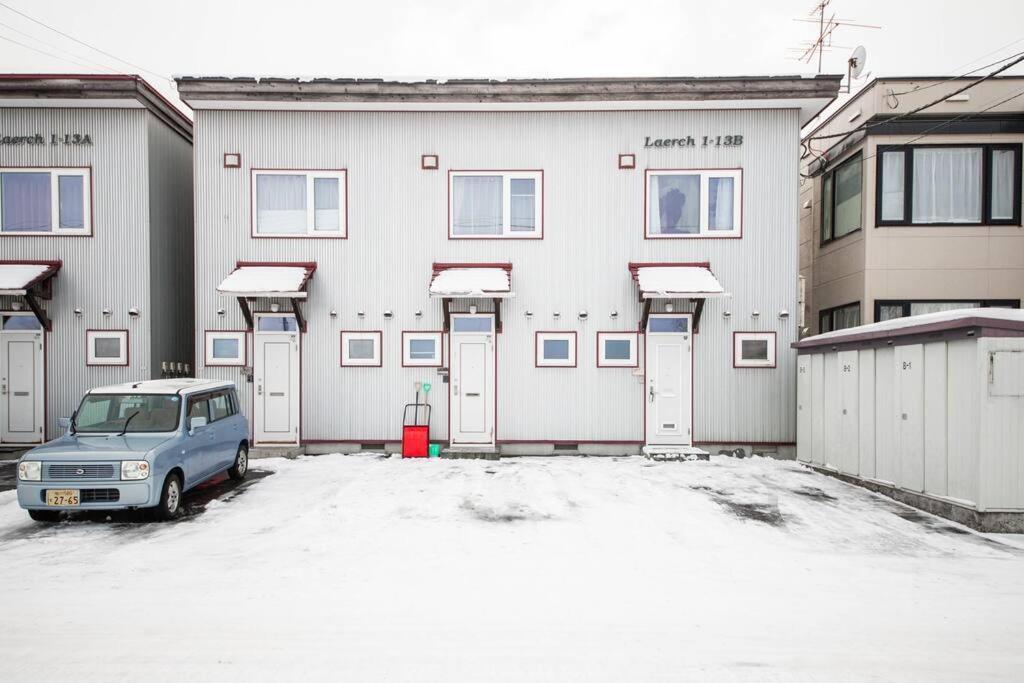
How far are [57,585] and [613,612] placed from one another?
533 cm

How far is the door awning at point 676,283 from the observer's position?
10586 mm

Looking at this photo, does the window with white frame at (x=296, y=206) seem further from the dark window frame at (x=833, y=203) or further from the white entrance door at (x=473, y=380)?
the dark window frame at (x=833, y=203)

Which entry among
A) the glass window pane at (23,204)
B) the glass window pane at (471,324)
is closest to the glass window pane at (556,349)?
the glass window pane at (471,324)

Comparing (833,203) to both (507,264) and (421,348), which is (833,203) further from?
(421,348)

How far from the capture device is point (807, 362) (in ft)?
35.2

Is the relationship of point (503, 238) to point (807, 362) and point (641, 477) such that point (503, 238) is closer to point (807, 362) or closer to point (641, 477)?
point (641, 477)

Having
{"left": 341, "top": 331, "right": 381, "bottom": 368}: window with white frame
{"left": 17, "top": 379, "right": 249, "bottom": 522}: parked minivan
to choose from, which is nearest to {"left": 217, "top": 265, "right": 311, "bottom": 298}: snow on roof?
{"left": 341, "top": 331, "right": 381, "bottom": 368}: window with white frame

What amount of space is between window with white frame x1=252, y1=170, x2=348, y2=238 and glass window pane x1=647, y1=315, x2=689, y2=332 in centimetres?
719

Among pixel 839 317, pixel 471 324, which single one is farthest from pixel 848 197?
pixel 471 324

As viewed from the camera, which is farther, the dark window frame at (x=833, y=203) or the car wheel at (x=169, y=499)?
the dark window frame at (x=833, y=203)

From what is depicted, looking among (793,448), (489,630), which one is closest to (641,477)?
(793,448)

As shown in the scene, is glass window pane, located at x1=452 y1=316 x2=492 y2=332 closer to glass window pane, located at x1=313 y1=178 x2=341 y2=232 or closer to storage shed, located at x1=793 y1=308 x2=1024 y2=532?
glass window pane, located at x1=313 y1=178 x2=341 y2=232

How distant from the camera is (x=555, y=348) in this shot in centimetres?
1168

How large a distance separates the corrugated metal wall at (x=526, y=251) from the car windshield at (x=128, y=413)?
153 inches
